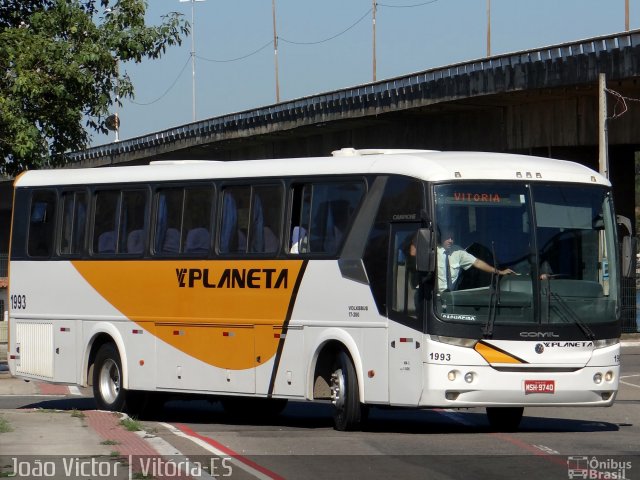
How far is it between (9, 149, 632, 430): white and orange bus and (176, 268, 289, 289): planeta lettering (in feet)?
0.08

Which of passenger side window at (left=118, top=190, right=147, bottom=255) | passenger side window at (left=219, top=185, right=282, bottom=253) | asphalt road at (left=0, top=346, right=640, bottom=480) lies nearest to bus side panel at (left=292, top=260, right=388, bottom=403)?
asphalt road at (left=0, top=346, right=640, bottom=480)

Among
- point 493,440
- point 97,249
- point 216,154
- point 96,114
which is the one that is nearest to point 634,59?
point 96,114

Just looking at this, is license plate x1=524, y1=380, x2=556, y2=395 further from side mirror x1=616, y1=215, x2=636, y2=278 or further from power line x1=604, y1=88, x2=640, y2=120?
power line x1=604, y1=88, x2=640, y2=120

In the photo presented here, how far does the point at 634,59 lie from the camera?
38156 millimetres

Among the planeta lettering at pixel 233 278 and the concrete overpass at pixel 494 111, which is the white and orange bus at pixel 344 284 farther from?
the concrete overpass at pixel 494 111

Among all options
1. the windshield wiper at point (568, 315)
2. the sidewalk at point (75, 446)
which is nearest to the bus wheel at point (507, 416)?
the windshield wiper at point (568, 315)

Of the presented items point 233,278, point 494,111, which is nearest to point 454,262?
point 233,278

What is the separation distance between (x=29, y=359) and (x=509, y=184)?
8.50 meters

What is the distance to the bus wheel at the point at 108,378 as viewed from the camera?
1969cm

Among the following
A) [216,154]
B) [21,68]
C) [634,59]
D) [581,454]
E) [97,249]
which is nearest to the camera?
[581,454]

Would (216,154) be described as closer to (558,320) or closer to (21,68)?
(21,68)

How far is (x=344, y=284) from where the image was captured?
16.7m

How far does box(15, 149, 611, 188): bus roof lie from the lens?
16.0 metres

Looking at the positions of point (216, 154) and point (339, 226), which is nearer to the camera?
point (339, 226)
